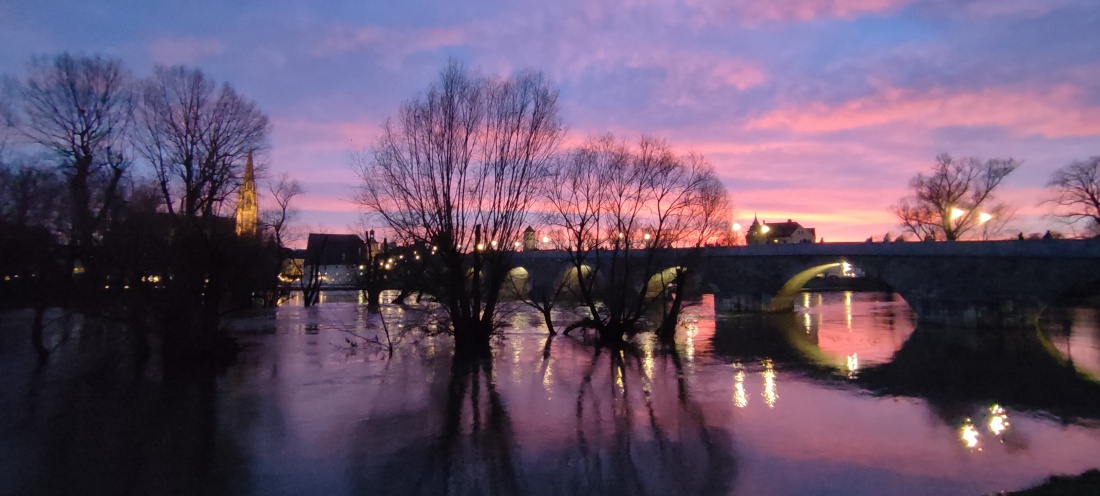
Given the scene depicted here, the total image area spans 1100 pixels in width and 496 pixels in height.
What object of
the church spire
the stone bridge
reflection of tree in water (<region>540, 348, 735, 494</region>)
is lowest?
reflection of tree in water (<region>540, 348, 735, 494</region>)

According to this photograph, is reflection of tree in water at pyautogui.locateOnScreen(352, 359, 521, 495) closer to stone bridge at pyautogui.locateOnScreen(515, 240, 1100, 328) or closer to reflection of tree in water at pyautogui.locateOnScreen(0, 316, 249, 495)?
reflection of tree in water at pyautogui.locateOnScreen(0, 316, 249, 495)

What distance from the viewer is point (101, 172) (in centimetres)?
2388

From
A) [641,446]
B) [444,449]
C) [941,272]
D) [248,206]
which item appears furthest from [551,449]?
[248,206]

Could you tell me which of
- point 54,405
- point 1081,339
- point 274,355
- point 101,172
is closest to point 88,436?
point 54,405

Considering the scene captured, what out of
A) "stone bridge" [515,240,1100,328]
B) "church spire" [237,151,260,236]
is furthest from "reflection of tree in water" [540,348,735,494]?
"church spire" [237,151,260,236]

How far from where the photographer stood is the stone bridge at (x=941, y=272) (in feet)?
94.4

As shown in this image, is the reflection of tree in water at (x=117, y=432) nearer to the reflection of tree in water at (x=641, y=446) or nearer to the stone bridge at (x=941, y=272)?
the reflection of tree in water at (x=641, y=446)

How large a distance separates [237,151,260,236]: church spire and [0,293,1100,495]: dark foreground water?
8.54 m

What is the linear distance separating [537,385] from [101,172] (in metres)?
17.3

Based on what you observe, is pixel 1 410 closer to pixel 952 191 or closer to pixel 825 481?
pixel 825 481

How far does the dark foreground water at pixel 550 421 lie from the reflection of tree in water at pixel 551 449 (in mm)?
47

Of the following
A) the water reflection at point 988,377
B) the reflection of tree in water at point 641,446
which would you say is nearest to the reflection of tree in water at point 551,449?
the reflection of tree in water at point 641,446

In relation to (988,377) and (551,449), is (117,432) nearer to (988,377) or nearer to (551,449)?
(551,449)

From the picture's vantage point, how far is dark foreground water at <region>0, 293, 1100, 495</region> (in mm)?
9453
